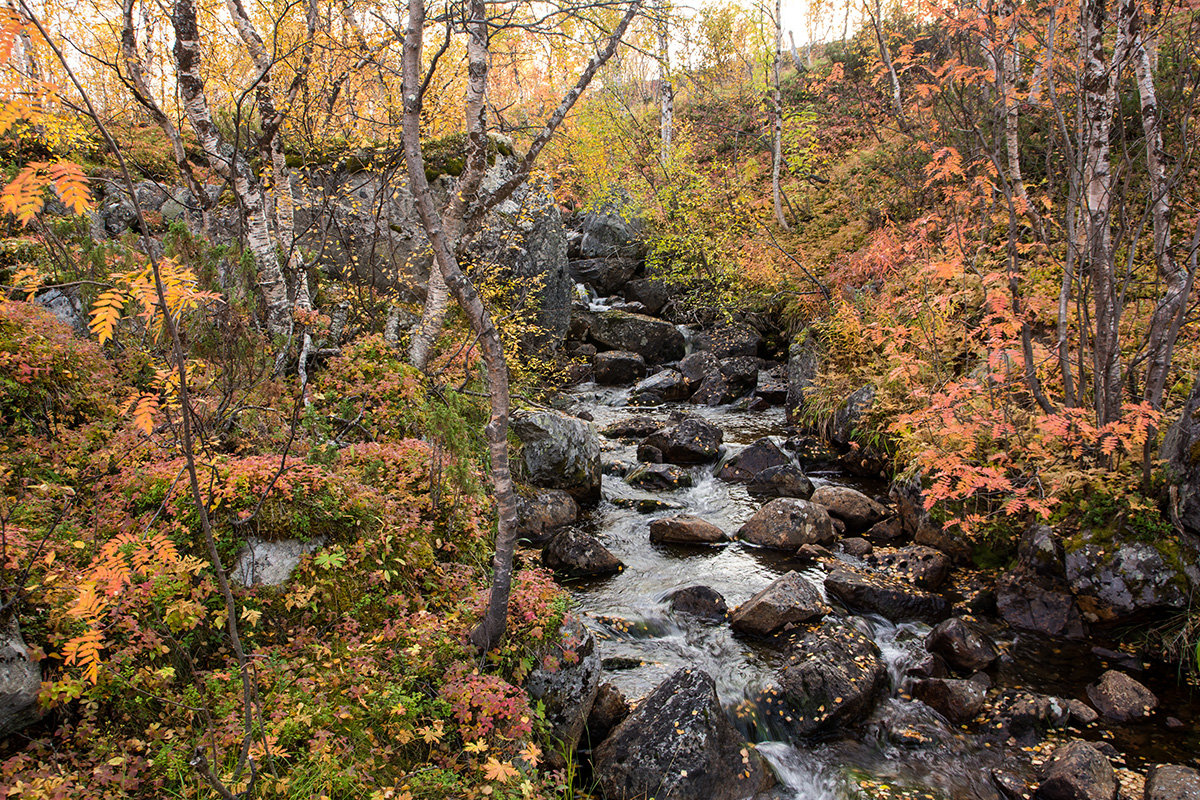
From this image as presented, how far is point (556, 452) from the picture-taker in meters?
9.25

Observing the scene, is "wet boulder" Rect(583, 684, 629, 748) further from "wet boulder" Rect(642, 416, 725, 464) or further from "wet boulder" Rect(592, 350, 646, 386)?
"wet boulder" Rect(592, 350, 646, 386)

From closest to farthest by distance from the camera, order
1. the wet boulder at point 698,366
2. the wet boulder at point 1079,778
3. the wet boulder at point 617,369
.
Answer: the wet boulder at point 1079,778
the wet boulder at point 698,366
the wet boulder at point 617,369

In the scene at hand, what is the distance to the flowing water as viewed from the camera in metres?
4.84

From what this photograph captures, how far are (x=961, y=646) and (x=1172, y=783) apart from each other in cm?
175

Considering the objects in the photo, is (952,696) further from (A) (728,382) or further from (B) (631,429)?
(A) (728,382)

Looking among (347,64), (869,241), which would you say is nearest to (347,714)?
(347,64)

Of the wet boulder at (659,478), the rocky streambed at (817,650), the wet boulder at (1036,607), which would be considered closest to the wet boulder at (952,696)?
the rocky streambed at (817,650)

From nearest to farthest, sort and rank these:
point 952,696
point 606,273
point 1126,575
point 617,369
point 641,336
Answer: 1. point 952,696
2. point 1126,575
3. point 617,369
4. point 641,336
5. point 606,273

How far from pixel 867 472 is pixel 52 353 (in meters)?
10.9

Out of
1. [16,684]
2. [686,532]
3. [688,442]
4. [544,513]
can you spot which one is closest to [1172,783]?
[686,532]

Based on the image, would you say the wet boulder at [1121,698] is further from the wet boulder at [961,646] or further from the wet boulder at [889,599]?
the wet boulder at [889,599]

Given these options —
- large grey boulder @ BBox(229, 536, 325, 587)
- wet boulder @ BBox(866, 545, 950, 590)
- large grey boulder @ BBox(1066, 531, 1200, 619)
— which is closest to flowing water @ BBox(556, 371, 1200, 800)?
large grey boulder @ BBox(1066, 531, 1200, 619)

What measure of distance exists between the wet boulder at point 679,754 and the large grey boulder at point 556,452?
465 centimetres

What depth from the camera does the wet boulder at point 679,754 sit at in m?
4.41
